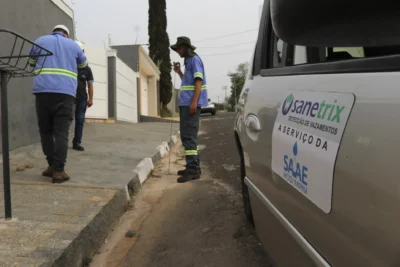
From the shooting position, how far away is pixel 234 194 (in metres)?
4.55

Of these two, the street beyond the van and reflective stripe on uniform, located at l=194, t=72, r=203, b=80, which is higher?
reflective stripe on uniform, located at l=194, t=72, r=203, b=80

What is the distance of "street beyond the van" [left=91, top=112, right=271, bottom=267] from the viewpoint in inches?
118

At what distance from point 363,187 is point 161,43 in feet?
79.6

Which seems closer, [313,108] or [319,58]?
[313,108]

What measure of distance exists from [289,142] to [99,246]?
2.13 metres

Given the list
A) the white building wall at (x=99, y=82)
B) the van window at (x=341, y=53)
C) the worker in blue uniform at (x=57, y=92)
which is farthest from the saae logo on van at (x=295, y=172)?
the white building wall at (x=99, y=82)

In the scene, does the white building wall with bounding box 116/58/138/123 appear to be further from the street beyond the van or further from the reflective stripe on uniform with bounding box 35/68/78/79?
the reflective stripe on uniform with bounding box 35/68/78/79

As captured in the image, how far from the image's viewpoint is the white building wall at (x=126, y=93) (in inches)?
548

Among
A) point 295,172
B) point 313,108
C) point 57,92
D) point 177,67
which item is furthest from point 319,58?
point 177,67

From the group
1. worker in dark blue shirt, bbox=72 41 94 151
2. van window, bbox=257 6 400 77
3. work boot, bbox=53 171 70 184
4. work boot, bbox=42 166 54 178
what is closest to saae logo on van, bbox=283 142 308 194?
van window, bbox=257 6 400 77

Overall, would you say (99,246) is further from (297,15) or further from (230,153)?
(230,153)

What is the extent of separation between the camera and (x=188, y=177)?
5297 millimetres

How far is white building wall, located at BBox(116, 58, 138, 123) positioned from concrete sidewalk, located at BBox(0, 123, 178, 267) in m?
7.73

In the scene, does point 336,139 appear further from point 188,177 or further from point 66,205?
point 188,177
